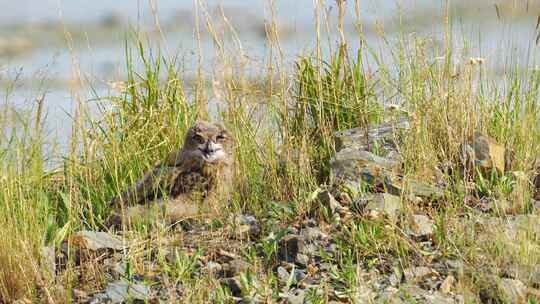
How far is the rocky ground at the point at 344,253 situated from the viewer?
5090 millimetres

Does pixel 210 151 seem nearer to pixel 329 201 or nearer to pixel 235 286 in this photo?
pixel 329 201

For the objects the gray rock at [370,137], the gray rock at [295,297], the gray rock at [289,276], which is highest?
the gray rock at [370,137]

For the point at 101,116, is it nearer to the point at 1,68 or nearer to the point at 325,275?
the point at 1,68

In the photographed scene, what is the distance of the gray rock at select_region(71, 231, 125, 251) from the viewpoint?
5844mm

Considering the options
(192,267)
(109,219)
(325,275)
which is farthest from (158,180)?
(325,275)

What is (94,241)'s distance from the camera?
588cm

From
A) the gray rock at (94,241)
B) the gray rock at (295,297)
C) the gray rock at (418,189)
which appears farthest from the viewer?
the gray rock at (418,189)

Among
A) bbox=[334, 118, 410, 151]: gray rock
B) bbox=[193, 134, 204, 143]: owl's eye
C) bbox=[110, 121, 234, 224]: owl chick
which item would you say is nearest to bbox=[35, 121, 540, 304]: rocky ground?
bbox=[110, 121, 234, 224]: owl chick

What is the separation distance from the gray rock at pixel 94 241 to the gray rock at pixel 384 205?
1427 mm

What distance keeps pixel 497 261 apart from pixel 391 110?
5.98 feet

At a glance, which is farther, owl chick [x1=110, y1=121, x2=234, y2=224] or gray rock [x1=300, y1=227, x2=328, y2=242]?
owl chick [x1=110, y1=121, x2=234, y2=224]

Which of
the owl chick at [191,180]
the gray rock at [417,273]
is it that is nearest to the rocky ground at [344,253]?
the gray rock at [417,273]

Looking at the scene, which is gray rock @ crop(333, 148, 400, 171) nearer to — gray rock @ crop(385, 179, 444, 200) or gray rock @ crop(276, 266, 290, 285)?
gray rock @ crop(385, 179, 444, 200)

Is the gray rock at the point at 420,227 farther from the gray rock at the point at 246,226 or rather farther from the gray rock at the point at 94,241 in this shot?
the gray rock at the point at 94,241
